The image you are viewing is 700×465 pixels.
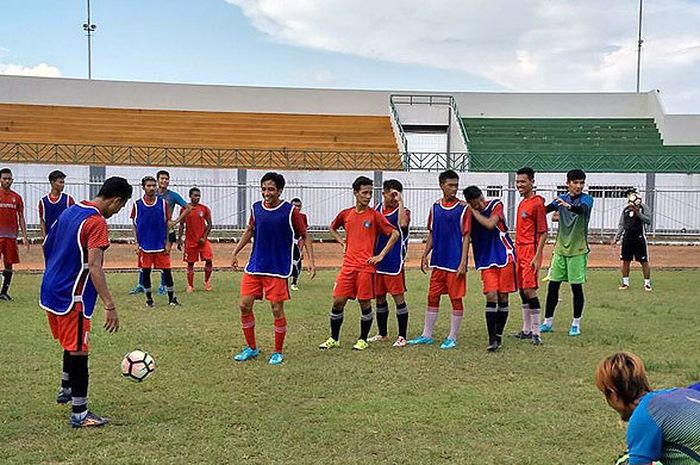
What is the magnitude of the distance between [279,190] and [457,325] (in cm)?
275

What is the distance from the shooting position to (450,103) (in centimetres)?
3634

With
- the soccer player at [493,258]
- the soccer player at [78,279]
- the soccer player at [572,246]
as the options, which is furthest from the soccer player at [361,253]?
the soccer player at [78,279]

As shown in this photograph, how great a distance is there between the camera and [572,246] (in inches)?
378

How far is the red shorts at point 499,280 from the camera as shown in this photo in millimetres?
8547

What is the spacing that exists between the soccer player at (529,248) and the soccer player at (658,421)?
597 cm

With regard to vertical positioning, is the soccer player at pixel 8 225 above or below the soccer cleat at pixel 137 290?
above

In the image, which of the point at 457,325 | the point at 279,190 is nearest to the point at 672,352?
the point at 457,325

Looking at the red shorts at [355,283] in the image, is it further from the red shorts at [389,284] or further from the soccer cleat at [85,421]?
the soccer cleat at [85,421]

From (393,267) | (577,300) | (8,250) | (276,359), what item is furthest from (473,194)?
(8,250)

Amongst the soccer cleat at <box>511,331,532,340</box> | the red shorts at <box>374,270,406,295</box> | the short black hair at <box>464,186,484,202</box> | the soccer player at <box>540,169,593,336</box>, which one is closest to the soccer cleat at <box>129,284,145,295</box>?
the red shorts at <box>374,270,406,295</box>

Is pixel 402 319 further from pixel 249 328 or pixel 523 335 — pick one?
pixel 249 328

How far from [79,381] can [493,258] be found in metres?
4.80

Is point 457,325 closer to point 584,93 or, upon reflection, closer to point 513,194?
point 513,194

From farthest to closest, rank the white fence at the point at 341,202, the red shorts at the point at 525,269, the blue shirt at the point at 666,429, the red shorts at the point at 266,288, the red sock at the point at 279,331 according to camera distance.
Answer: the white fence at the point at 341,202 < the red shorts at the point at 525,269 < the red sock at the point at 279,331 < the red shorts at the point at 266,288 < the blue shirt at the point at 666,429
